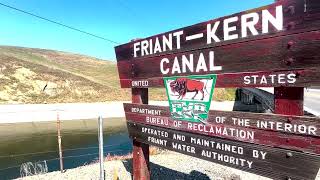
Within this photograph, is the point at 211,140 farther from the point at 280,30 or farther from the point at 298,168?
the point at 280,30

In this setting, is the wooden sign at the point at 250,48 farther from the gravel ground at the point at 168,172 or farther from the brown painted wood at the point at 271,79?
the gravel ground at the point at 168,172

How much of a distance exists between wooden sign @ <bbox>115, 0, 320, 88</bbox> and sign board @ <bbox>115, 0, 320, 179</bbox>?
0.01 metres

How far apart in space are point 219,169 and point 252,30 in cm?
955

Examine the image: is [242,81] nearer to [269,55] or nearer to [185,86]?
[269,55]

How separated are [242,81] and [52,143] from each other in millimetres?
28430

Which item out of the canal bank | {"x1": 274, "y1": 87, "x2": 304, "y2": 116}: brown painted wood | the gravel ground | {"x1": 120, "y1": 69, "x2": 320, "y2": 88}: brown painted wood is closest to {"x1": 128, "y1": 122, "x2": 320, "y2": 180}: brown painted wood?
{"x1": 274, "y1": 87, "x2": 304, "y2": 116}: brown painted wood

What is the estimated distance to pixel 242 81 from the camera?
566 centimetres

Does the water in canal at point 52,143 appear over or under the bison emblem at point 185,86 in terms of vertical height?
under

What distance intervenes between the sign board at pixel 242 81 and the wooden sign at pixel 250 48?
14 mm

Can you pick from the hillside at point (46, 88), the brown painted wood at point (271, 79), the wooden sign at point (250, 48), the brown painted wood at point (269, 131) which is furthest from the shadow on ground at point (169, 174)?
the hillside at point (46, 88)

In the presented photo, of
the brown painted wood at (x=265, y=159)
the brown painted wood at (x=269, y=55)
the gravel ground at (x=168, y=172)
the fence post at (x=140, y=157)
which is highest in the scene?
the brown painted wood at (x=269, y=55)

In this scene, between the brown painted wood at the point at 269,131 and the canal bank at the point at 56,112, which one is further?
the canal bank at the point at 56,112

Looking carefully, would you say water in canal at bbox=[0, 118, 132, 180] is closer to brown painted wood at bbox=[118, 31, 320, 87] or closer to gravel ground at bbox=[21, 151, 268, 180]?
gravel ground at bbox=[21, 151, 268, 180]

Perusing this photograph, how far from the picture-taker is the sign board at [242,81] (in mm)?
4773
